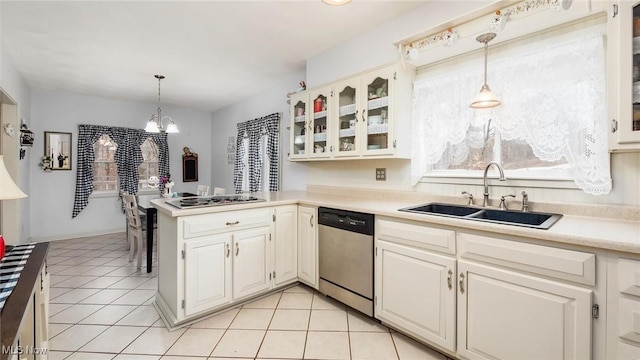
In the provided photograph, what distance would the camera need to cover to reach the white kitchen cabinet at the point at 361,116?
2311 millimetres

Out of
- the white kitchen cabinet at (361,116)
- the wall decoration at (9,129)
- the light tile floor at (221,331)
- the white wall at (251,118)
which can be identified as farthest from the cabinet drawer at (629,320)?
the wall decoration at (9,129)

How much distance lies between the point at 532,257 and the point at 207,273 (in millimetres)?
1993

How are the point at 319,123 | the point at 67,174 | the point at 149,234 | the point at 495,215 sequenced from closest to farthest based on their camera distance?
the point at 495,215 → the point at 319,123 → the point at 149,234 → the point at 67,174

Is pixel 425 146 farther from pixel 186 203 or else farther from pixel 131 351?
pixel 131 351

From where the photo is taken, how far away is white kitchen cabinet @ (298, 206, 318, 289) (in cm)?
251

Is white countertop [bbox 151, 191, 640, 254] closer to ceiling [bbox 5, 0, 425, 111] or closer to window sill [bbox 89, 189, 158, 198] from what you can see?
ceiling [bbox 5, 0, 425, 111]

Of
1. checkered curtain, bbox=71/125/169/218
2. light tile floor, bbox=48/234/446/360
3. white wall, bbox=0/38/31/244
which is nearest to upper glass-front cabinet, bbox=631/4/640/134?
light tile floor, bbox=48/234/446/360

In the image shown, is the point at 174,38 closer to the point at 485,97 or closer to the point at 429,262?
the point at 485,97

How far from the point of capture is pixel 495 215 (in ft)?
6.12

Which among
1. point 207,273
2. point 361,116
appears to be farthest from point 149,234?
point 361,116

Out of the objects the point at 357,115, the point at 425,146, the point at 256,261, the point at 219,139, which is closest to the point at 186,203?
the point at 256,261

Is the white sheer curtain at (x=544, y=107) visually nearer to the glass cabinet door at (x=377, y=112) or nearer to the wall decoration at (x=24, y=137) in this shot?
the glass cabinet door at (x=377, y=112)

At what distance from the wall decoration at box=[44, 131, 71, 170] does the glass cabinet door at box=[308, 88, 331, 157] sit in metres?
4.29

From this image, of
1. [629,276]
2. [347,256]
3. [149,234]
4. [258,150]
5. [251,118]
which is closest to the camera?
[629,276]
